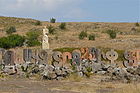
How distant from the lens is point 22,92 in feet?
54.4

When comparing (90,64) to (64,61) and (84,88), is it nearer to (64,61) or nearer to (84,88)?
(64,61)

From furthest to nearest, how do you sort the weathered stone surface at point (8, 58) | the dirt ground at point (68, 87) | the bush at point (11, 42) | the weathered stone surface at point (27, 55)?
the bush at point (11, 42) < the weathered stone surface at point (27, 55) < the weathered stone surface at point (8, 58) < the dirt ground at point (68, 87)

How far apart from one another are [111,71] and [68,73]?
9.99 ft

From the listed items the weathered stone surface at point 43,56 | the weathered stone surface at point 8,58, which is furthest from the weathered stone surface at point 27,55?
the weathered stone surface at point 8,58

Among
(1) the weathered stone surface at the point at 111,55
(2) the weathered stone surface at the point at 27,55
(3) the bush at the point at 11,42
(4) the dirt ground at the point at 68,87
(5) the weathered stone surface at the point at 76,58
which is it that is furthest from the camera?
(3) the bush at the point at 11,42

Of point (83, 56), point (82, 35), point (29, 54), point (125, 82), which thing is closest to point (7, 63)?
point (29, 54)

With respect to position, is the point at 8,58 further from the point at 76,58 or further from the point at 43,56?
the point at 76,58

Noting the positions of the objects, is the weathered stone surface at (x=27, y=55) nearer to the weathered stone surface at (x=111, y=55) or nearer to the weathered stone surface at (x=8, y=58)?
the weathered stone surface at (x=8, y=58)

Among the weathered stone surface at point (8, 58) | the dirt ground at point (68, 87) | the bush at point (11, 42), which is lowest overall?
the bush at point (11, 42)

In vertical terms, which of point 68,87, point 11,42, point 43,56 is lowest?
point 11,42

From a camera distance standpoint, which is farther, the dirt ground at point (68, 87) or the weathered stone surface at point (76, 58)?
the weathered stone surface at point (76, 58)

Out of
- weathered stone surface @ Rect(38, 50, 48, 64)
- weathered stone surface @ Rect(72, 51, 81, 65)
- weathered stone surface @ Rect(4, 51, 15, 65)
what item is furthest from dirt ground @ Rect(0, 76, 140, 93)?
weathered stone surface @ Rect(38, 50, 48, 64)

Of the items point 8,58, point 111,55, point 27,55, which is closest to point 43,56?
point 27,55

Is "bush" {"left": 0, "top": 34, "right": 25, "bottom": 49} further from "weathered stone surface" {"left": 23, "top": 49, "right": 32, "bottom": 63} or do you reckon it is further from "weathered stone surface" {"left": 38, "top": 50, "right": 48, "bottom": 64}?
"weathered stone surface" {"left": 38, "top": 50, "right": 48, "bottom": 64}
